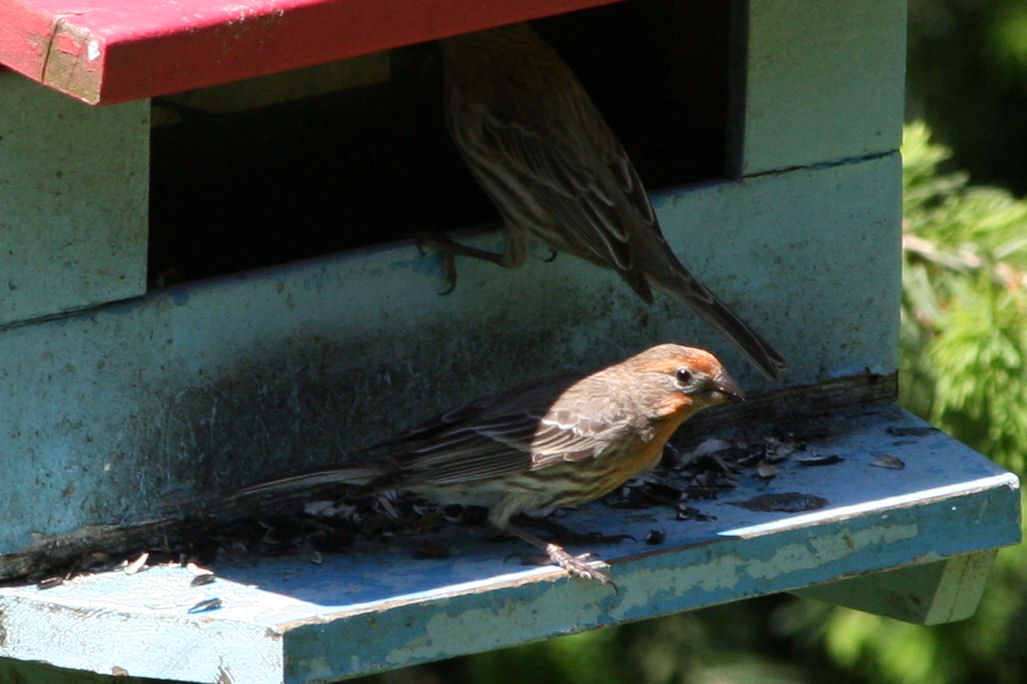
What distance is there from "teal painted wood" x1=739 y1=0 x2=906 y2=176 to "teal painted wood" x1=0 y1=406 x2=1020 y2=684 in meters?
0.71

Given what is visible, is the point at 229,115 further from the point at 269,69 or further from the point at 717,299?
the point at 269,69

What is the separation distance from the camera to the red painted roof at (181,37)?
2979 millimetres

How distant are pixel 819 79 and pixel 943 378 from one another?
1.06 meters

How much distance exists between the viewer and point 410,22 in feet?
10.7

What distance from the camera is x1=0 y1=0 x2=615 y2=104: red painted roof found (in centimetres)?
298

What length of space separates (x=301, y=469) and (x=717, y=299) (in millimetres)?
937

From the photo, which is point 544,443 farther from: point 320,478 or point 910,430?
point 910,430

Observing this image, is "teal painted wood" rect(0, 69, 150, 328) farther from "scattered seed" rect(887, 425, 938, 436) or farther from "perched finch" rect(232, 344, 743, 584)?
"scattered seed" rect(887, 425, 938, 436)

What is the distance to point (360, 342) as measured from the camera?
4086mm

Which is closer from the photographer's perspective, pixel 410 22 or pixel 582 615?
pixel 410 22

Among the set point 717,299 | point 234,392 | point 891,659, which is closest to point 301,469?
point 234,392

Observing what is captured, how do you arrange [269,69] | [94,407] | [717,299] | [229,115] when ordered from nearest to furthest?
[269,69], [94,407], [717,299], [229,115]

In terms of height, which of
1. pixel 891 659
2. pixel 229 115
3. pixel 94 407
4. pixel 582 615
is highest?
pixel 229 115

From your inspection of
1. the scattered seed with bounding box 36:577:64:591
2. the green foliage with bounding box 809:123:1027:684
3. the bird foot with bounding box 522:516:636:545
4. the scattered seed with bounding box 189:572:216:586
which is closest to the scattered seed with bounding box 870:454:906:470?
the bird foot with bounding box 522:516:636:545
